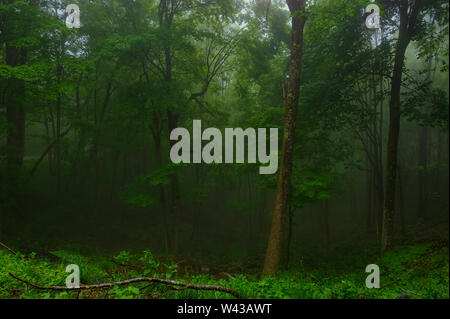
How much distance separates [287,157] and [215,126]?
7314 millimetres

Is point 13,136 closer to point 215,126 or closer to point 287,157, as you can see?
point 215,126

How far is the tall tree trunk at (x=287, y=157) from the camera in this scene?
7375 millimetres

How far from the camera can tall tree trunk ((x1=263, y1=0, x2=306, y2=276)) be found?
24.2 ft

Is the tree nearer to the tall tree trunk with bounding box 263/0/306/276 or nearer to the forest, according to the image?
the forest

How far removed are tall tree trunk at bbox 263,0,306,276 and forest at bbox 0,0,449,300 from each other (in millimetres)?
38

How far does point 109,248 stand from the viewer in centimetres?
1656

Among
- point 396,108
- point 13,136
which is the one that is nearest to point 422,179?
point 396,108

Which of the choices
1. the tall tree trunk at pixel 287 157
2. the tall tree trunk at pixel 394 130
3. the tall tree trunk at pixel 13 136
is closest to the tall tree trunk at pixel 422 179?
the tall tree trunk at pixel 394 130

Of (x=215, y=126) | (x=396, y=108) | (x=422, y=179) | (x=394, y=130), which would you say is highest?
(x=396, y=108)

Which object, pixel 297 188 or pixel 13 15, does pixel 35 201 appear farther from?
pixel 297 188

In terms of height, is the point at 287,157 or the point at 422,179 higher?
the point at 287,157

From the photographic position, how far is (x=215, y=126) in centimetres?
1436
